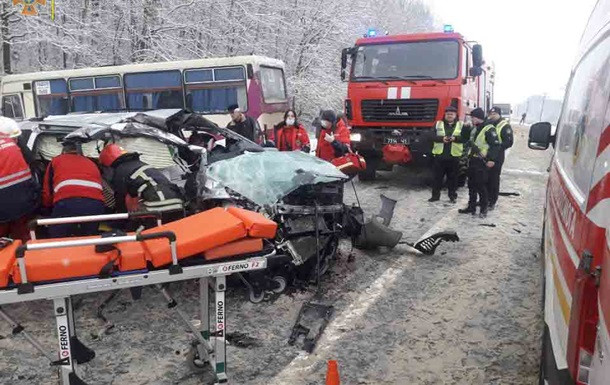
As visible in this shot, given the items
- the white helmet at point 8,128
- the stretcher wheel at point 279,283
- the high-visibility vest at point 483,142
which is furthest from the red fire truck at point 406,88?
the white helmet at point 8,128

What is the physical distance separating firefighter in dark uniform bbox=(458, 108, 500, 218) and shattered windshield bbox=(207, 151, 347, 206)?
3.46 metres

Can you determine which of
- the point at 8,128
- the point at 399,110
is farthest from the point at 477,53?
the point at 8,128

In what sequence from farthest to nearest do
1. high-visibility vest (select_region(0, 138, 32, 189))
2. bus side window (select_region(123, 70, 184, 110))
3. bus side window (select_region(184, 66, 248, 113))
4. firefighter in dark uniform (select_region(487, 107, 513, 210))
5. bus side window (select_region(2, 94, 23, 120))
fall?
bus side window (select_region(2, 94, 23, 120))
bus side window (select_region(123, 70, 184, 110))
bus side window (select_region(184, 66, 248, 113))
firefighter in dark uniform (select_region(487, 107, 513, 210))
high-visibility vest (select_region(0, 138, 32, 189))

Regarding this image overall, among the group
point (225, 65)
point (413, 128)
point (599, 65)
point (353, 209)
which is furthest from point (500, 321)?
point (225, 65)

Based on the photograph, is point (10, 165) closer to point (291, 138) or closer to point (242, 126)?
point (291, 138)

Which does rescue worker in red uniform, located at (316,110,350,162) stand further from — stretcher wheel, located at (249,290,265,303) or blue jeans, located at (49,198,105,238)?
blue jeans, located at (49,198,105,238)

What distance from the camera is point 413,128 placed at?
927 cm

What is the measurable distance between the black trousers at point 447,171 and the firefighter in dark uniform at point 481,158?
1.90 feet

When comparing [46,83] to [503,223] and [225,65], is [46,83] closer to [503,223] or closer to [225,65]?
[225,65]

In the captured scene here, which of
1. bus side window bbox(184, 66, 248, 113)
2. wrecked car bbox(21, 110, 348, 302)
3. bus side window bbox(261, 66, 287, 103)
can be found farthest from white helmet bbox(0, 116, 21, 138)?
bus side window bbox(261, 66, 287, 103)

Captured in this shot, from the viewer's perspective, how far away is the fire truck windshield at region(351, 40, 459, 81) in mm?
9023

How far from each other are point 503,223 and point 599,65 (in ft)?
17.6

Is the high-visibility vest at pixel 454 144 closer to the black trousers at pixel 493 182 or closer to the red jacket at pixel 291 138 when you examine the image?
the black trousers at pixel 493 182

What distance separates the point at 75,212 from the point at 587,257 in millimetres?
3444
